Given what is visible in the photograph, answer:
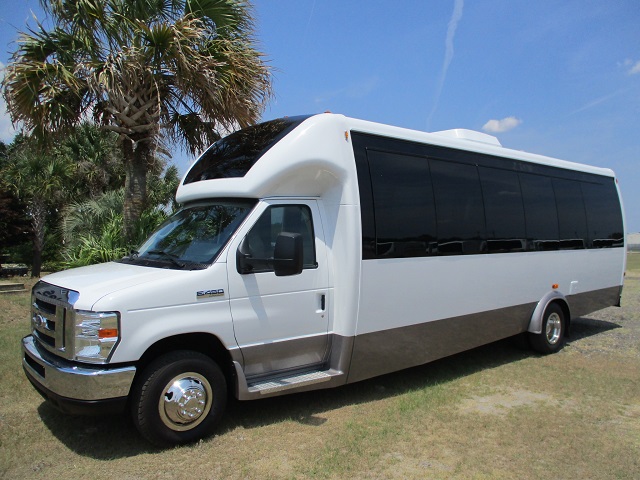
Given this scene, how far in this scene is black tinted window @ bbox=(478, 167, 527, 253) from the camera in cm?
722

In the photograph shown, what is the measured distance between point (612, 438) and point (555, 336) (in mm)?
3638

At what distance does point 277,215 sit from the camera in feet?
17.2

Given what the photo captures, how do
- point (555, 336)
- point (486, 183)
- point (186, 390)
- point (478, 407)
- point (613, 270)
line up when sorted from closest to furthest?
1. point (186, 390)
2. point (478, 407)
3. point (486, 183)
4. point (555, 336)
5. point (613, 270)

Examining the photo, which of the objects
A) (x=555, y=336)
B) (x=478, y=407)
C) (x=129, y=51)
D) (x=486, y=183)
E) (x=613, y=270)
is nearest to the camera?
(x=478, y=407)

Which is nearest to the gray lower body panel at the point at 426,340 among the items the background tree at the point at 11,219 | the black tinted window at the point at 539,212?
the black tinted window at the point at 539,212

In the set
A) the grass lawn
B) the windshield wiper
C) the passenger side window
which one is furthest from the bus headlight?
the passenger side window

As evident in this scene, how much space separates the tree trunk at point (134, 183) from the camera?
34.1 feet

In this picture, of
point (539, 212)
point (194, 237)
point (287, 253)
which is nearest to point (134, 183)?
point (194, 237)

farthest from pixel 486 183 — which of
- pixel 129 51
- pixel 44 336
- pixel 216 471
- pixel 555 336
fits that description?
pixel 129 51

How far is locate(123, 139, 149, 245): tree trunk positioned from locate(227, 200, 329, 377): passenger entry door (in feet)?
19.6

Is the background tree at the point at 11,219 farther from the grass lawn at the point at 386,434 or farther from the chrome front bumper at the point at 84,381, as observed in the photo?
the chrome front bumper at the point at 84,381

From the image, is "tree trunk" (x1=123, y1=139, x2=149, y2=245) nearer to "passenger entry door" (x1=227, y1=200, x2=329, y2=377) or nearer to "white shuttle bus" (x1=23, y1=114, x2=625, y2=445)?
"white shuttle bus" (x1=23, y1=114, x2=625, y2=445)

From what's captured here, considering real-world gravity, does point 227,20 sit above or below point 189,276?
above

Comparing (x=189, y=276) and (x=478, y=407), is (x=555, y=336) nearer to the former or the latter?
(x=478, y=407)
